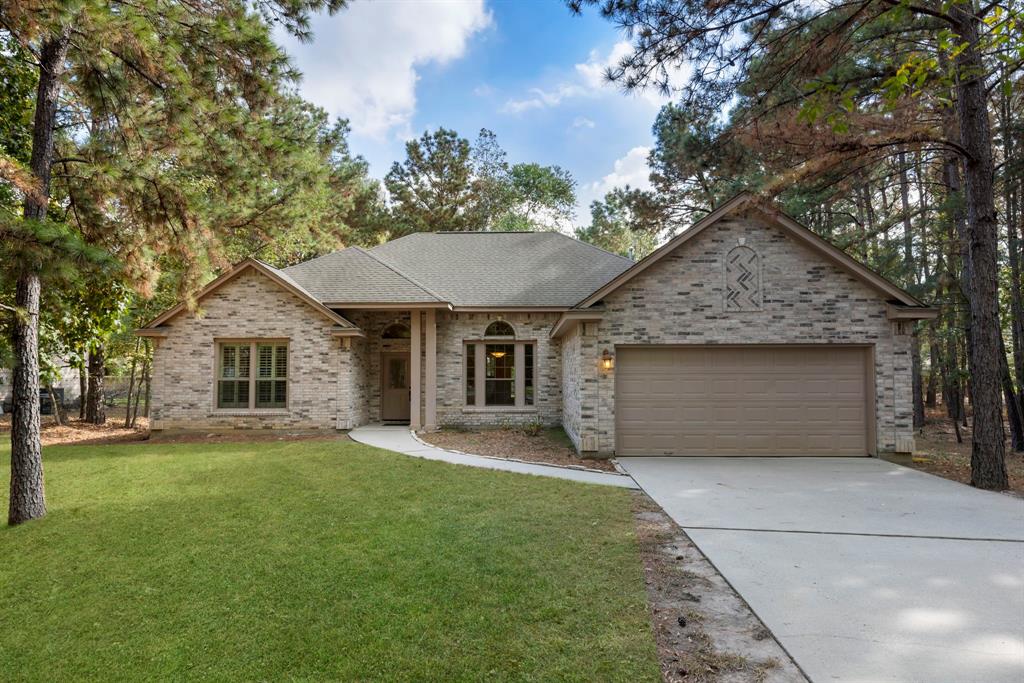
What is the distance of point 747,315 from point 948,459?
5.24 metres

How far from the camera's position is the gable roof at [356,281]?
497 inches

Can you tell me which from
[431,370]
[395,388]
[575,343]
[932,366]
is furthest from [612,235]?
[575,343]

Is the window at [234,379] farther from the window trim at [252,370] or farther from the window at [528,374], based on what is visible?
the window at [528,374]

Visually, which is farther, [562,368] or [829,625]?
[562,368]

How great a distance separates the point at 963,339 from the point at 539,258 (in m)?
16.8

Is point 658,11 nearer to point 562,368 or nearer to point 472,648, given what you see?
point 472,648

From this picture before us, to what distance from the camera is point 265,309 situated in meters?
12.4

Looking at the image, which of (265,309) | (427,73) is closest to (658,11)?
(265,309)

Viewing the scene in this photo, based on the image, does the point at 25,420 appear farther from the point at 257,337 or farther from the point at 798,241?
the point at 798,241

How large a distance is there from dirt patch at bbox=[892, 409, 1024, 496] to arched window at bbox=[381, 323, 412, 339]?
11.7 metres

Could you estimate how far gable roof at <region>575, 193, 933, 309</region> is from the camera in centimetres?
927

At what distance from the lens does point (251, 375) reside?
12492 millimetres

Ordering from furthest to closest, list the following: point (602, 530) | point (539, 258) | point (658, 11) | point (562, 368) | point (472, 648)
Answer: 1. point (539, 258)
2. point (562, 368)
3. point (658, 11)
4. point (602, 530)
5. point (472, 648)

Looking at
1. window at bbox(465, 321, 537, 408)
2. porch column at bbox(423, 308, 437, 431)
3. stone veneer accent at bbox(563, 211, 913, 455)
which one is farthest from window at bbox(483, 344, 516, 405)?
stone veneer accent at bbox(563, 211, 913, 455)
